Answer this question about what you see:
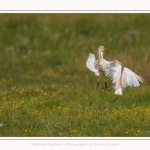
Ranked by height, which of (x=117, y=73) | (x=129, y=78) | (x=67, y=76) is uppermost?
(x=67, y=76)

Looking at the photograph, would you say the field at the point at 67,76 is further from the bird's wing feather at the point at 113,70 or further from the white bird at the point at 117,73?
the bird's wing feather at the point at 113,70

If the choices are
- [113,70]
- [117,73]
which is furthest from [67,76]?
[117,73]

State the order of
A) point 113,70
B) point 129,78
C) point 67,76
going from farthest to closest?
point 67,76 < point 113,70 < point 129,78

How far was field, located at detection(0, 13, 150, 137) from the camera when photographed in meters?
10.2

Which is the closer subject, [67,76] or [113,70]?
[113,70]

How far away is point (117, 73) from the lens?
10.9m

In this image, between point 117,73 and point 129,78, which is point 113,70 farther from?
point 129,78

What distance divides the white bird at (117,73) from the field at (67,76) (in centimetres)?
50

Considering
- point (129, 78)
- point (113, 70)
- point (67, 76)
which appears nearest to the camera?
point (129, 78)

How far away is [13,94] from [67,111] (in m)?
2.02

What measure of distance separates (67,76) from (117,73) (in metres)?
4.45

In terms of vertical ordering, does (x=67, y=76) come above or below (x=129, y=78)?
above

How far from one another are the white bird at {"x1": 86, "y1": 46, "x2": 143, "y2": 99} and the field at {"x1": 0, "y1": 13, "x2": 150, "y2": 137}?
50cm

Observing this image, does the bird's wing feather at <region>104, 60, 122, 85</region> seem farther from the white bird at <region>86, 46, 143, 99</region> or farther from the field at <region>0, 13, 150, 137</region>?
the field at <region>0, 13, 150, 137</region>
